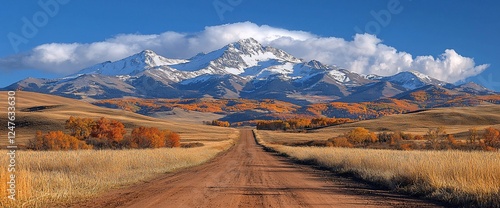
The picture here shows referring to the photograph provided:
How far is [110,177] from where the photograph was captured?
843 inches

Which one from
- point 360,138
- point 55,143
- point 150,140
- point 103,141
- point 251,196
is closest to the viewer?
point 251,196

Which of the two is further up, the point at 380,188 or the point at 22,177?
the point at 22,177

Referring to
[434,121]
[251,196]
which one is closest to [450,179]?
[251,196]

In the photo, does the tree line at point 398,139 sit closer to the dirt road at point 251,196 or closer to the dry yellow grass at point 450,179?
the dry yellow grass at point 450,179

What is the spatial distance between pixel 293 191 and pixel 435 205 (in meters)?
5.10

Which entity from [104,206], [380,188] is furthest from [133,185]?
[380,188]

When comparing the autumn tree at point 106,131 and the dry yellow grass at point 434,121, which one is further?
the dry yellow grass at point 434,121

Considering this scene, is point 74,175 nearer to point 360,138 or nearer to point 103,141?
point 103,141

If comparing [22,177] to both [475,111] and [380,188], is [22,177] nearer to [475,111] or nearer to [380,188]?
[380,188]

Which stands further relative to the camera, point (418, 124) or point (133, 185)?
point (418, 124)

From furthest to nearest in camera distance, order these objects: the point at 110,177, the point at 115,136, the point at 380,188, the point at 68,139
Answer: the point at 115,136 < the point at 68,139 < the point at 110,177 < the point at 380,188

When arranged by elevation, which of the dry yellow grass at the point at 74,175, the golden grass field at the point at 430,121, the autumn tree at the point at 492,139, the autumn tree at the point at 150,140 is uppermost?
the golden grass field at the point at 430,121

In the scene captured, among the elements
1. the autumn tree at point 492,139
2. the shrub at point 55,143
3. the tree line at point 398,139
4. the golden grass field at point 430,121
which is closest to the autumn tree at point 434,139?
the tree line at point 398,139

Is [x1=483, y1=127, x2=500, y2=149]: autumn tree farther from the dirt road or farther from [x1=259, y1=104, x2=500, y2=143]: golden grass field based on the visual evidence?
the dirt road
